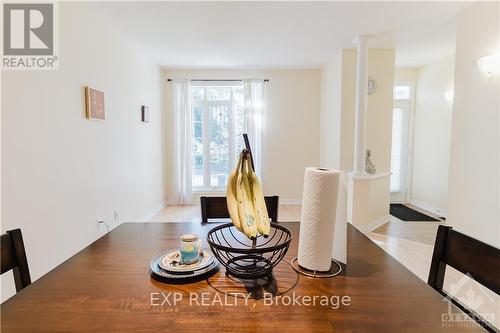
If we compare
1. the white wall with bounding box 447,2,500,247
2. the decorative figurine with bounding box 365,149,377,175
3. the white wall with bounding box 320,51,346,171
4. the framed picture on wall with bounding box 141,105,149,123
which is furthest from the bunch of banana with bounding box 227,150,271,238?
the framed picture on wall with bounding box 141,105,149,123

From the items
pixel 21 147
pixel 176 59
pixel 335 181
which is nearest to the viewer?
pixel 335 181

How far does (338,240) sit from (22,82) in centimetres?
217

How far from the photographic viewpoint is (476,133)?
257cm

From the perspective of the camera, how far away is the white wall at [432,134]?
448 centimetres

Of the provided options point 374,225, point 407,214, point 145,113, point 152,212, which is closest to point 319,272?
point 374,225

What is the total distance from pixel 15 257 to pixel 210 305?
70 cm

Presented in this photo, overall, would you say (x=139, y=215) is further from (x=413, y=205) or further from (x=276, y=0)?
(x=413, y=205)

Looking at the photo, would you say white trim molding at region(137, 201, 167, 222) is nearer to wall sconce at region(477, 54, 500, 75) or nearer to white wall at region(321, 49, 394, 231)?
white wall at region(321, 49, 394, 231)

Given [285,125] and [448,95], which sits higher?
[448,95]

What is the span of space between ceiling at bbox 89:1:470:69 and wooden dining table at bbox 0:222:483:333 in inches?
99.7

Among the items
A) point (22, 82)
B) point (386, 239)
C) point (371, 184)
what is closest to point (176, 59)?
point (22, 82)

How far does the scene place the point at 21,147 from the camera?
187cm

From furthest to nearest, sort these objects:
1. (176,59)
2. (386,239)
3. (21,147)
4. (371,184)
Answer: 1. (176,59)
2. (371,184)
3. (386,239)
4. (21,147)

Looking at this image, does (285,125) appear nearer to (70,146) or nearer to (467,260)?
(70,146)
